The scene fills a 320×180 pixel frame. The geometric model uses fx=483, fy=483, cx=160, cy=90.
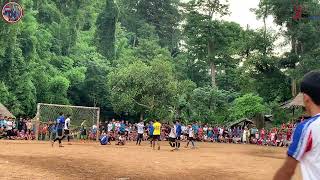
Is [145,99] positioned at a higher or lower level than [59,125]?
higher

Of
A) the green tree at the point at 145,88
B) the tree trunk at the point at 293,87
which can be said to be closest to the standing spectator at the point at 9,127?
the green tree at the point at 145,88

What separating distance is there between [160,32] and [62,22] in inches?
1035

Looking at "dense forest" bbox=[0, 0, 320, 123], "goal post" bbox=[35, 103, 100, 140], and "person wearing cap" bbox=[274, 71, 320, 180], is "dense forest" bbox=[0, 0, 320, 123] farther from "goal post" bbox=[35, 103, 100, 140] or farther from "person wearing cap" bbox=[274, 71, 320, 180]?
"person wearing cap" bbox=[274, 71, 320, 180]

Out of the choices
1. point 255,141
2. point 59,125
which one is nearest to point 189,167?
point 59,125

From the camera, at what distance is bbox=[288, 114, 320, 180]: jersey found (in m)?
2.97

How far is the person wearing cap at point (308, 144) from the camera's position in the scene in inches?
117

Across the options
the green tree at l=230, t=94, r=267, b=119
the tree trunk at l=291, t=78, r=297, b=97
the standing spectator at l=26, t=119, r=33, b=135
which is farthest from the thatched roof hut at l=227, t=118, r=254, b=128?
the standing spectator at l=26, t=119, r=33, b=135

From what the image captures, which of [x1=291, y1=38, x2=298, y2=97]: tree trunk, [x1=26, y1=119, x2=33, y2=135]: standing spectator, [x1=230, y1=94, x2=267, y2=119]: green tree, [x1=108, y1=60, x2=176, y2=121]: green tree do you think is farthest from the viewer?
[x1=291, y1=38, x2=298, y2=97]: tree trunk

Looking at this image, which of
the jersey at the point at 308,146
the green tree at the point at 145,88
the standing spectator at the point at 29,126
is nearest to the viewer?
the jersey at the point at 308,146

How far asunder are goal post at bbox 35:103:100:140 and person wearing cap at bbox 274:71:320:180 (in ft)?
91.3

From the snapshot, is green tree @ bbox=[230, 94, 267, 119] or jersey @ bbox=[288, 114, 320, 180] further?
green tree @ bbox=[230, 94, 267, 119]

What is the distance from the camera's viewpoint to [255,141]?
126 ft

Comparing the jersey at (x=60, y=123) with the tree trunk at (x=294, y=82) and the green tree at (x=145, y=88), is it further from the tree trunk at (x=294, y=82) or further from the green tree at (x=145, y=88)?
the tree trunk at (x=294, y=82)

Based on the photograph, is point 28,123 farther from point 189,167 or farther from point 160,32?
point 160,32
